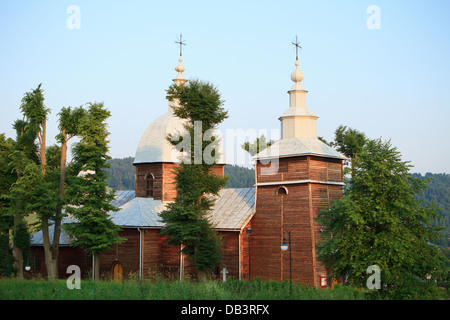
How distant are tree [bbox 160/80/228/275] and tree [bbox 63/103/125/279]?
396cm

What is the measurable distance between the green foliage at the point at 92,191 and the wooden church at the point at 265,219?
1944mm

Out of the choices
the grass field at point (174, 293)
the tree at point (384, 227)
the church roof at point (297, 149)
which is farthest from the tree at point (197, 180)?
the grass field at point (174, 293)

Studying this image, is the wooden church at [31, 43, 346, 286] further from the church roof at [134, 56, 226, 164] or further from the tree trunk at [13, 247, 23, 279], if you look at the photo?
the tree trunk at [13, 247, 23, 279]

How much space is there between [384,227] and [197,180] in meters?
10.7

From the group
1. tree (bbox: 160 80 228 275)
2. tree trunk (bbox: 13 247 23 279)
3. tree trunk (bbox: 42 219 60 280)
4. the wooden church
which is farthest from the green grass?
tree trunk (bbox: 13 247 23 279)

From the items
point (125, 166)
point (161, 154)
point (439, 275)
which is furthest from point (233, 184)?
point (439, 275)

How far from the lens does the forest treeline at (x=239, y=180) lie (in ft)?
399

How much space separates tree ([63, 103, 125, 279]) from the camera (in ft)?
92.0

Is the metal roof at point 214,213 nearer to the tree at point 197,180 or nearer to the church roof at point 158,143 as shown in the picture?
the tree at point 197,180

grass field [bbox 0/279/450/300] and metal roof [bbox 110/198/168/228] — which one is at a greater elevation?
metal roof [bbox 110/198/168/228]

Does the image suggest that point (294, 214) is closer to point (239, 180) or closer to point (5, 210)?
point (5, 210)

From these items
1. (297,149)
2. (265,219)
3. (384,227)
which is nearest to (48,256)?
(265,219)

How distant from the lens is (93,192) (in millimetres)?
28938
